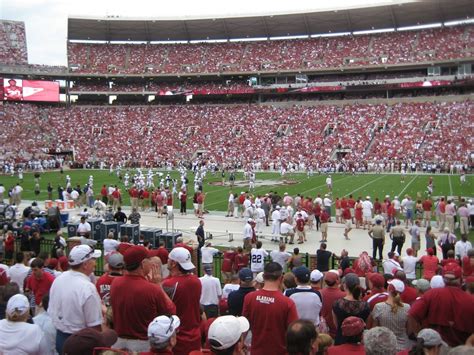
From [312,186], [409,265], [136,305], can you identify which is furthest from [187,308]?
[312,186]

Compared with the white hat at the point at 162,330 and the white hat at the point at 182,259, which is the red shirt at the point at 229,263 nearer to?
the white hat at the point at 182,259

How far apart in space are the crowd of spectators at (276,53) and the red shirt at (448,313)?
56400 millimetres

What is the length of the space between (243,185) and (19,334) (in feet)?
95.7

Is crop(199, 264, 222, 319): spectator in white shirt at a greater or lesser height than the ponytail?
lesser

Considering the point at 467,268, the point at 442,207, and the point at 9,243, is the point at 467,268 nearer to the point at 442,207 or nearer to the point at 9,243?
the point at 442,207

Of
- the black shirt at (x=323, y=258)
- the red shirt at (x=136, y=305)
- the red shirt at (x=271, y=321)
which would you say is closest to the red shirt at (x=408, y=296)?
the red shirt at (x=271, y=321)

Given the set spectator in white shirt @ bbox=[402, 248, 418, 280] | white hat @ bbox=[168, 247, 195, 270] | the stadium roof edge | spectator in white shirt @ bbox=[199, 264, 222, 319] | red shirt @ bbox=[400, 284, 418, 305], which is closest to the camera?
white hat @ bbox=[168, 247, 195, 270]

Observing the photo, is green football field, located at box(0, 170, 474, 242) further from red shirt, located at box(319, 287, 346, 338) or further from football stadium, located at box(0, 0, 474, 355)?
red shirt, located at box(319, 287, 346, 338)

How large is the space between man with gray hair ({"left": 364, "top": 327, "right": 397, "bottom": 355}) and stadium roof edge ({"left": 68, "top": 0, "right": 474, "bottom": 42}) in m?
56.4

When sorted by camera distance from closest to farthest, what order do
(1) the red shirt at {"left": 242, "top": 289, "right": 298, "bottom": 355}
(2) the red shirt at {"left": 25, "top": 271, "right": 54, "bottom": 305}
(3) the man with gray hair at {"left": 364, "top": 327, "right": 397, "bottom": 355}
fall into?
(3) the man with gray hair at {"left": 364, "top": 327, "right": 397, "bottom": 355} → (1) the red shirt at {"left": 242, "top": 289, "right": 298, "bottom": 355} → (2) the red shirt at {"left": 25, "top": 271, "right": 54, "bottom": 305}

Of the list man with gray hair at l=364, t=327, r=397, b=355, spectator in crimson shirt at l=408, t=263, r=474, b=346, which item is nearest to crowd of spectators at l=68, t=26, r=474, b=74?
spectator in crimson shirt at l=408, t=263, r=474, b=346

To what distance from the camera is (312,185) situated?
3291 cm

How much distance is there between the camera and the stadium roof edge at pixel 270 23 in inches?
2201

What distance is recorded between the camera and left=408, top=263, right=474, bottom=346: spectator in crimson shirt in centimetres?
496
